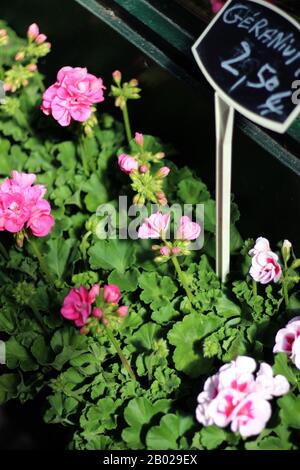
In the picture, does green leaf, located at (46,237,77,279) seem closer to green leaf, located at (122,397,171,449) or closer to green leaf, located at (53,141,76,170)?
green leaf, located at (53,141,76,170)

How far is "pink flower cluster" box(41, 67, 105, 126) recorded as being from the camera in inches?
65.9

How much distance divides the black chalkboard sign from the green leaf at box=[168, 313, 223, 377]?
1.68 ft

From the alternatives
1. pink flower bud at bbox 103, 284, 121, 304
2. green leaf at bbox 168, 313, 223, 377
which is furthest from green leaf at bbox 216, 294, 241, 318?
pink flower bud at bbox 103, 284, 121, 304

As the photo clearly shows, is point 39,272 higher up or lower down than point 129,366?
lower down

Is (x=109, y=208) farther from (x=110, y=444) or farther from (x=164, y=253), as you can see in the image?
(x=110, y=444)

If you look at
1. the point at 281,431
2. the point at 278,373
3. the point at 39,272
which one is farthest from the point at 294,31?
the point at 39,272

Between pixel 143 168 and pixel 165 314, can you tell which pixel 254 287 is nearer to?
pixel 165 314

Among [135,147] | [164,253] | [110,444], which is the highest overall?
[164,253]

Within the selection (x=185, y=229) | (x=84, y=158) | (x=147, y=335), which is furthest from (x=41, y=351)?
(x=84, y=158)

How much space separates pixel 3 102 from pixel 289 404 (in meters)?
1.11

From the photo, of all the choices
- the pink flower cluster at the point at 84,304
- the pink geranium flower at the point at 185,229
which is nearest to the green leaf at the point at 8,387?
the pink flower cluster at the point at 84,304

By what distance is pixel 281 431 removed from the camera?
4.58 ft

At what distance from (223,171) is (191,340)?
39 cm
